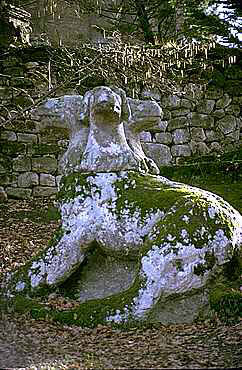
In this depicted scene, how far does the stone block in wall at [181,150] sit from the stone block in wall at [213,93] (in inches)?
42.5

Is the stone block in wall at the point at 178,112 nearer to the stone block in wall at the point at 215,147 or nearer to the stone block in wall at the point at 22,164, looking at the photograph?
the stone block in wall at the point at 215,147

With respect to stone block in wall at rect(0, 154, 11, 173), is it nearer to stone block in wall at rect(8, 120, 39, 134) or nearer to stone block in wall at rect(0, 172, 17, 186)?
stone block in wall at rect(0, 172, 17, 186)

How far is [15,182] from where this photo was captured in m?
9.02

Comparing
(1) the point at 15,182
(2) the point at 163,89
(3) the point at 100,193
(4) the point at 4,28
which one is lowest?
(1) the point at 15,182

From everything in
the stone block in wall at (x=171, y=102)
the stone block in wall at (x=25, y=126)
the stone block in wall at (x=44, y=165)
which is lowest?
the stone block in wall at (x=44, y=165)

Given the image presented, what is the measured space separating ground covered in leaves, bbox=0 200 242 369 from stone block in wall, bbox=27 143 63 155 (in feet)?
18.7

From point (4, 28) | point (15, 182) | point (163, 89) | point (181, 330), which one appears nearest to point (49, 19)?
point (4, 28)

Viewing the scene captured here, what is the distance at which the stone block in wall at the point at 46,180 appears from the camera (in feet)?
30.2

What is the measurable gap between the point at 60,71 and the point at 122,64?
83.7 inches

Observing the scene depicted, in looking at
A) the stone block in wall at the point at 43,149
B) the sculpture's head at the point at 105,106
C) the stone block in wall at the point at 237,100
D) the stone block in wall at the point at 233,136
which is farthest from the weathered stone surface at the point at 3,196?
Answer: the sculpture's head at the point at 105,106

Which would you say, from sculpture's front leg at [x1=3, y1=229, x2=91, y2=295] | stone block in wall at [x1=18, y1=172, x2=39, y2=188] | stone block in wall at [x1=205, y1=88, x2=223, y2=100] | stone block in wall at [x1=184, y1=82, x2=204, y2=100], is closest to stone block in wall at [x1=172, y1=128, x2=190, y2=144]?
stone block in wall at [x1=184, y1=82, x2=204, y2=100]

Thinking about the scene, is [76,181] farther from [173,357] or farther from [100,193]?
[173,357]

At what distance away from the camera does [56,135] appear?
827 cm

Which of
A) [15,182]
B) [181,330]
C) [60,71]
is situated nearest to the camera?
[181,330]
